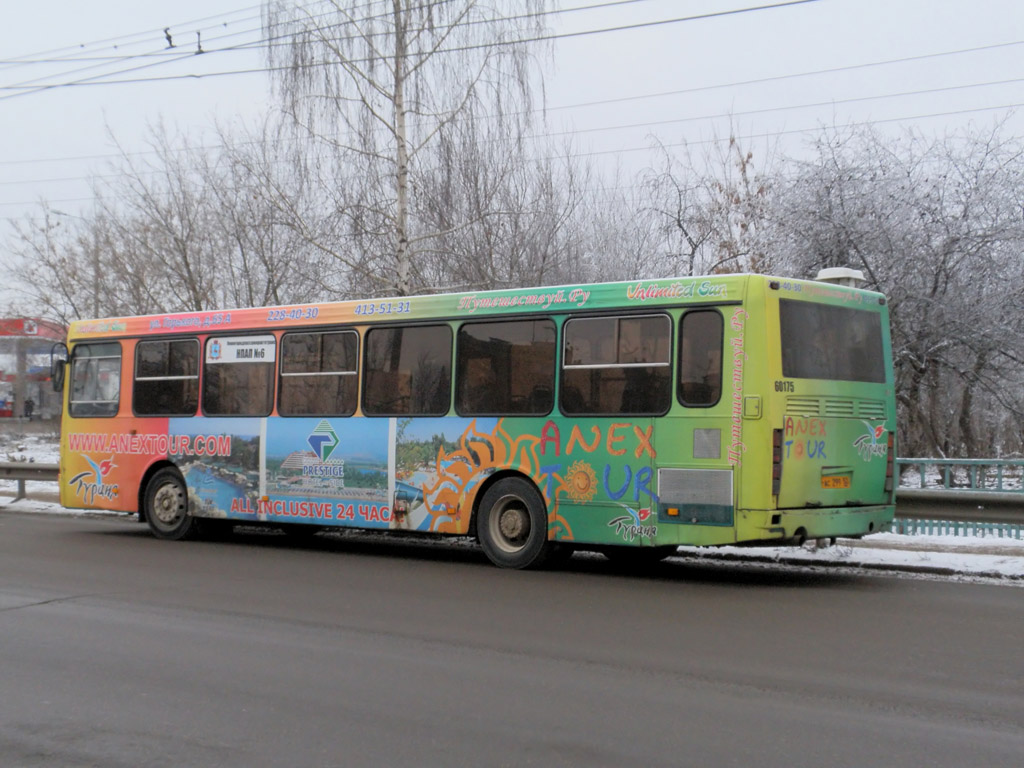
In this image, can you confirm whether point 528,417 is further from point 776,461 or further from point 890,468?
point 890,468

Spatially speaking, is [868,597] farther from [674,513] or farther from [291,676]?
[291,676]

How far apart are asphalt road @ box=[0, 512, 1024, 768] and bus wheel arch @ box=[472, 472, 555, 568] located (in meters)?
0.34

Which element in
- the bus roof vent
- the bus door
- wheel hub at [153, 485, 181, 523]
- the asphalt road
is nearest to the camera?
the asphalt road

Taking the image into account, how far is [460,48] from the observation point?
23031 millimetres

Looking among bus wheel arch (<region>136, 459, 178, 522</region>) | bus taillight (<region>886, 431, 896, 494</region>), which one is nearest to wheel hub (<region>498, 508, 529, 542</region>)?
bus taillight (<region>886, 431, 896, 494</region>)

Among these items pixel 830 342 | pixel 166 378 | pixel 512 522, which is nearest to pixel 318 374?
pixel 166 378

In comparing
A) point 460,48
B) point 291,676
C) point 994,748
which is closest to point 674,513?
point 291,676

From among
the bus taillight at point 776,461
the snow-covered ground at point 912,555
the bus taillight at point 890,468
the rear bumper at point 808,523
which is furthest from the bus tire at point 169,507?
the bus taillight at point 890,468

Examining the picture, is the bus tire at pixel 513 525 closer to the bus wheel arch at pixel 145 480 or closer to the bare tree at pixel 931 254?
the bus wheel arch at pixel 145 480

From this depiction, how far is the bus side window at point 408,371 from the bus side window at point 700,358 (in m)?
2.92

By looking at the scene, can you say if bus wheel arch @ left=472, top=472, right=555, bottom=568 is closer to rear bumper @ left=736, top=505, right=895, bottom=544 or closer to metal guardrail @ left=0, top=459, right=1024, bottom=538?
rear bumper @ left=736, top=505, right=895, bottom=544

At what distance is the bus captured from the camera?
420 inches

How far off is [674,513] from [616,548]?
2120mm

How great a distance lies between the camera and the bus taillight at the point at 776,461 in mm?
10438
